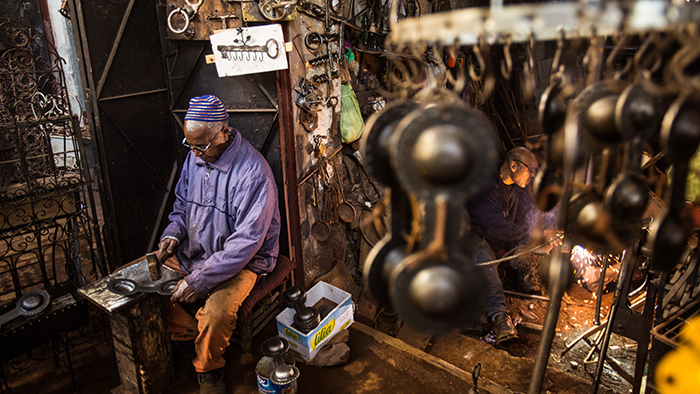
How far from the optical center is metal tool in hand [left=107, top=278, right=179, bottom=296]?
10.2 feet

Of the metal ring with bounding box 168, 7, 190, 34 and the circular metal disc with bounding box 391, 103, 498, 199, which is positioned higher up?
the metal ring with bounding box 168, 7, 190, 34

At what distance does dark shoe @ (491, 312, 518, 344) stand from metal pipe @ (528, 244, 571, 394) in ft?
9.76

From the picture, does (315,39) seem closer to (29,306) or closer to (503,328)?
(29,306)

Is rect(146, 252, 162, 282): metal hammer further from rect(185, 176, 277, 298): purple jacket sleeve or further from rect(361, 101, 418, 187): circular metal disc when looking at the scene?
rect(361, 101, 418, 187): circular metal disc

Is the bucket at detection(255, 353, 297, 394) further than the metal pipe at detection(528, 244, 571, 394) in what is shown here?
Yes

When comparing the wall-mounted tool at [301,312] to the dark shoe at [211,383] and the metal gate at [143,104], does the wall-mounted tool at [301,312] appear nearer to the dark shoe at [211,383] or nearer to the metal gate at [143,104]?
the dark shoe at [211,383]

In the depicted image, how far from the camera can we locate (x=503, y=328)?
4293 mm

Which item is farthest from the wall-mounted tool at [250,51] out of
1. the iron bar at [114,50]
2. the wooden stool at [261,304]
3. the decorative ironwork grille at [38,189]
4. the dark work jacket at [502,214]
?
the dark work jacket at [502,214]

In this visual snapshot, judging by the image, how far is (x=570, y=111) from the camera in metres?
1.20

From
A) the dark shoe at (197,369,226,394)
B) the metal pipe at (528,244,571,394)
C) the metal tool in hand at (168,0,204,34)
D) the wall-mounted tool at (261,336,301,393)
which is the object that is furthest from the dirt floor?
the metal tool in hand at (168,0,204,34)

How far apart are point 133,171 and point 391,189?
412cm

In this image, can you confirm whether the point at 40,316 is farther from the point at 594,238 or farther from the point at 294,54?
the point at 594,238

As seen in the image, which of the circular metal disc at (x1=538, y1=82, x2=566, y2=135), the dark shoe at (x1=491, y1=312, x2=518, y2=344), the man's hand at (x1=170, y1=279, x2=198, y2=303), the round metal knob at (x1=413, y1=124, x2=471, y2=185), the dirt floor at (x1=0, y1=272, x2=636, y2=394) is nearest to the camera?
the round metal knob at (x1=413, y1=124, x2=471, y2=185)

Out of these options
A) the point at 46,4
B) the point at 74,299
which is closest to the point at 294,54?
the point at 74,299
